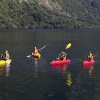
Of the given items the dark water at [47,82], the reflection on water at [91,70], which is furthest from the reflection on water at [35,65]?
the reflection on water at [91,70]

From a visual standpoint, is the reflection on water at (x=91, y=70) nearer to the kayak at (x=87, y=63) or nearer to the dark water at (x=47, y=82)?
the dark water at (x=47, y=82)

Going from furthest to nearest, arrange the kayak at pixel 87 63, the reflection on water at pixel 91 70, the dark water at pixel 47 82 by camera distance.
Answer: the kayak at pixel 87 63
the reflection on water at pixel 91 70
the dark water at pixel 47 82

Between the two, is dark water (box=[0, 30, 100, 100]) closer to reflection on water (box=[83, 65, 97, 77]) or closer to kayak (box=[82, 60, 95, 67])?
reflection on water (box=[83, 65, 97, 77])

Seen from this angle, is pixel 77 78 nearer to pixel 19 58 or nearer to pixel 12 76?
pixel 12 76

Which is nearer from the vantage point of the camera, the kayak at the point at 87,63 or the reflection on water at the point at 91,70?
the reflection on water at the point at 91,70

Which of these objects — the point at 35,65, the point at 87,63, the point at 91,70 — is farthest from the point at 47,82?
the point at 87,63

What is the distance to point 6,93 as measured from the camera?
53219 millimetres

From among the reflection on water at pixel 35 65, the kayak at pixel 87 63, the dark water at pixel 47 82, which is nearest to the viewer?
the dark water at pixel 47 82

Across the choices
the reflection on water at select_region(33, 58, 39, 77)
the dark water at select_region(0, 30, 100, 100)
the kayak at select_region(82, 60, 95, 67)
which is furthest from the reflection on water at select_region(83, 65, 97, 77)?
the reflection on water at select_region(33, 58, 39, 77)

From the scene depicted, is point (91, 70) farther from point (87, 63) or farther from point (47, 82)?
point (47, 82)

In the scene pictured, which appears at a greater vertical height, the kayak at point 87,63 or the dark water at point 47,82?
the kayak at point 87,63

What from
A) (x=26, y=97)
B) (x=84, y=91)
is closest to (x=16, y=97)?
(x=26, y=97)

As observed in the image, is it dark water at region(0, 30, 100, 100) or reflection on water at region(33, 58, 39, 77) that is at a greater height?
reflection on water at region(33, 58, 39, 77)

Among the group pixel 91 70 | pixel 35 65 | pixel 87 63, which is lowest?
pixel 91 70
